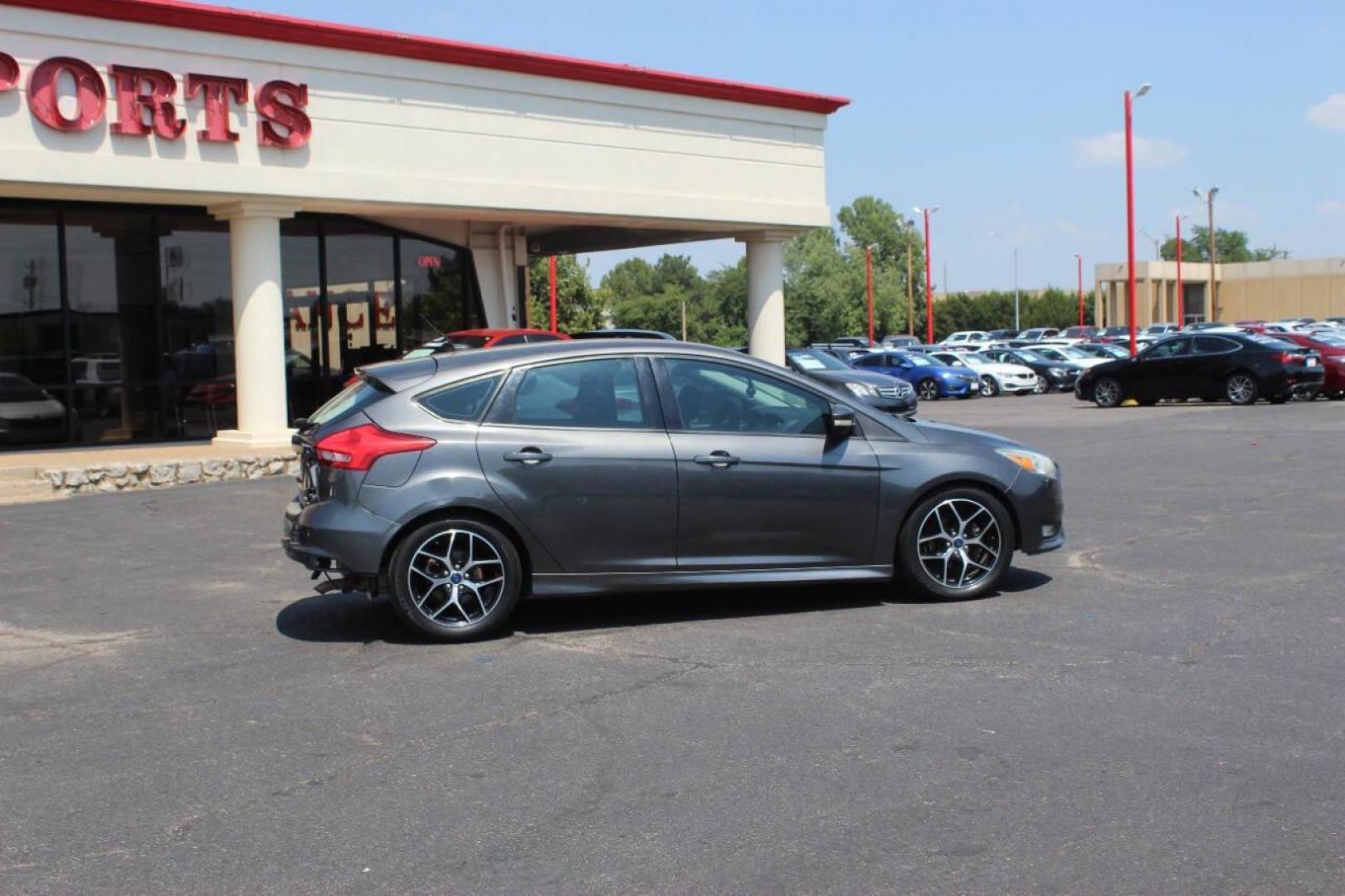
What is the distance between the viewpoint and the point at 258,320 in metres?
19.1

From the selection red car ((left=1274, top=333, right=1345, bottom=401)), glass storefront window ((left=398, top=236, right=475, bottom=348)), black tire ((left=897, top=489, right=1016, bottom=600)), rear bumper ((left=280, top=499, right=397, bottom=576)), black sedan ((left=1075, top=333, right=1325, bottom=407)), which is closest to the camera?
rear bumper ((left=280, top=499, right=397, bottom=576))

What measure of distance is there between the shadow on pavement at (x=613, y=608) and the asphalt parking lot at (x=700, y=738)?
0.13 ft

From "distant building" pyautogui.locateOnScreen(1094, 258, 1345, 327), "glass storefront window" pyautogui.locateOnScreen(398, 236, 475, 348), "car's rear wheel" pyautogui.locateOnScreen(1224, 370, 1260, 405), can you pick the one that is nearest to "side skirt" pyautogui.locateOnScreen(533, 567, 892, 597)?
"glass storefront window" pyautogui.locateOnScreen(398, 236, 475, 348)

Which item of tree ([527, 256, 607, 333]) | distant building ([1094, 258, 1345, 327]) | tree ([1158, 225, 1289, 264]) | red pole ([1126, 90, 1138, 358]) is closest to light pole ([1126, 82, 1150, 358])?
red pole ([1126, 90, 1138, 358])

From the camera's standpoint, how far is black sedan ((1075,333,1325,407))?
28.2 m

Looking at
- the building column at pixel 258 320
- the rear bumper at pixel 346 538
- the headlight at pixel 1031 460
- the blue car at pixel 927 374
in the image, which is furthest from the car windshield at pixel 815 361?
the rear bumper at pixel 346 538

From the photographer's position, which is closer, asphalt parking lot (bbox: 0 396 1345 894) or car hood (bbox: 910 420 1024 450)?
asphalt parking lot (bbox: 0 396 1345 894)

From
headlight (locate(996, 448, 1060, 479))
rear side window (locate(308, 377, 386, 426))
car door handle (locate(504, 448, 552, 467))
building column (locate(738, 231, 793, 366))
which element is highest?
building column (locate(738, 231, 793, 366))

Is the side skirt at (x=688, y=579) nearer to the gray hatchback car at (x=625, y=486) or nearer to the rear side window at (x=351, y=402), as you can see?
the gray hatchback car at (x=625, y=486)

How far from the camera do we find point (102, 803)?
511 centimetres

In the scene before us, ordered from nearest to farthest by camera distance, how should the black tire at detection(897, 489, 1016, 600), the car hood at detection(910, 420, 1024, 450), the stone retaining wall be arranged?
the black tire at detection(897, 489, 1016, 600), the car hood at detection(910, 420, 1024, 450), the stone retaining wall

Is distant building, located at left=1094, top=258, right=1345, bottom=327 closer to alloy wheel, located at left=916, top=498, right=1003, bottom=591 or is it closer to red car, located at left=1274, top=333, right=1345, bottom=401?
red car, located at left=1274, top=333, right=1345, bottom=401

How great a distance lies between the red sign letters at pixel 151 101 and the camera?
16.7 metres

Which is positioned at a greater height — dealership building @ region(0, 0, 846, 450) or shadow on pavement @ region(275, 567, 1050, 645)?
dealership building @ region(0, 0, 846, 450)
